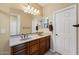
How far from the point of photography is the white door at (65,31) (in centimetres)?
259

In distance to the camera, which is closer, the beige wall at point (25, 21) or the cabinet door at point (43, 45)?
the beige wall at point (25, 21)

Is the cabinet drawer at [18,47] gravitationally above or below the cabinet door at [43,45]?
above

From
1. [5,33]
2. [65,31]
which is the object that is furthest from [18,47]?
[65,31]

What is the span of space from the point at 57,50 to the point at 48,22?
0.98 m

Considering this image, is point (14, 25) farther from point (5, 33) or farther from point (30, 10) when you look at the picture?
point (30, 10)

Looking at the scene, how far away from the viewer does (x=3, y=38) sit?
1.67 meters

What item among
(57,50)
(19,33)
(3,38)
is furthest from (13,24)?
(57,50)

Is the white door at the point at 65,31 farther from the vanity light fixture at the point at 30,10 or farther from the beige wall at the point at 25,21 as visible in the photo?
the beige wall at the point at 25,21

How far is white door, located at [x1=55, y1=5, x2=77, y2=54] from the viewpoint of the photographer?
259 cm

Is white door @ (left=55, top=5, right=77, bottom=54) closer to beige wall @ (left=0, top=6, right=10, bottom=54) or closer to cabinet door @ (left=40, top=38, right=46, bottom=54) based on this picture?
cabinet door @ (left=40, top=38, right=46, bottom=54)

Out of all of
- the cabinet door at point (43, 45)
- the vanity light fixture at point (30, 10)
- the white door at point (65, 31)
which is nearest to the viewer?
the vanity light fixture at point (30, 10)

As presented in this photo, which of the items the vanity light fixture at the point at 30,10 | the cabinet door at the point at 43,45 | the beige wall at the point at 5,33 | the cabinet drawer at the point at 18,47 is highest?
the vanity light fixture at the point at 30,10

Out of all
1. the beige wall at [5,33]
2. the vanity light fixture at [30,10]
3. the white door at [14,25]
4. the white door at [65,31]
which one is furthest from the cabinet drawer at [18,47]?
the white door at [65,31]

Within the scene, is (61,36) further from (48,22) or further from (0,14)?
(0,14)
